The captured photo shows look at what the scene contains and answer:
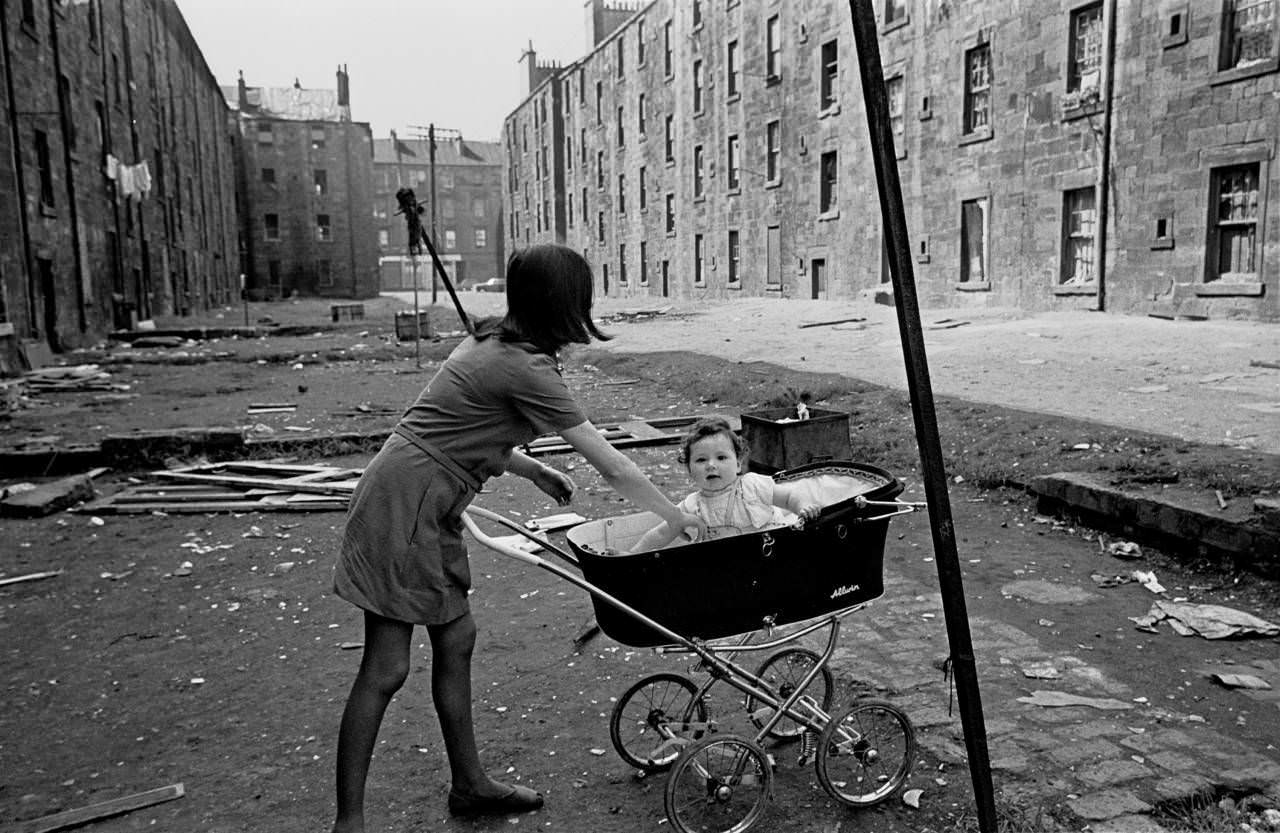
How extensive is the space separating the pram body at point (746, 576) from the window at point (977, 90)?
21.0 m

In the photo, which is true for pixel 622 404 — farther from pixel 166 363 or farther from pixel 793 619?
pixel 166 363

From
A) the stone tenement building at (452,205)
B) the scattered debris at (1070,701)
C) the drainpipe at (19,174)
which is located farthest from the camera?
the stone tenement building at (452,205)

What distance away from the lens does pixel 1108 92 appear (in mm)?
18188

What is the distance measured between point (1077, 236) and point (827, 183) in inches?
411

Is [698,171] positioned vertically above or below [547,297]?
above

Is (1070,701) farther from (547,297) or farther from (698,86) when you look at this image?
(698,86)

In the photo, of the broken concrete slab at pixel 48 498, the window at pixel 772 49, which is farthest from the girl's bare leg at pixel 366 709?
the window at pixel 772 49

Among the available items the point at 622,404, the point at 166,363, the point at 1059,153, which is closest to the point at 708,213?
the point at 1059,153

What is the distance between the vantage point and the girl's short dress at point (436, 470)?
2814 mm

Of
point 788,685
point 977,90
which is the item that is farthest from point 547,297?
point 977,90

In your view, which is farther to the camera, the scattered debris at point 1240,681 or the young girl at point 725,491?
the scattered debris at point 1240,681

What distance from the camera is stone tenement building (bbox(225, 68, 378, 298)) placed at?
65.1m

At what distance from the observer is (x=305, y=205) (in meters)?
65.9

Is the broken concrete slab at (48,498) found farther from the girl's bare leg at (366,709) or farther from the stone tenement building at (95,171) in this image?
the stone tenement building at (95,171)
